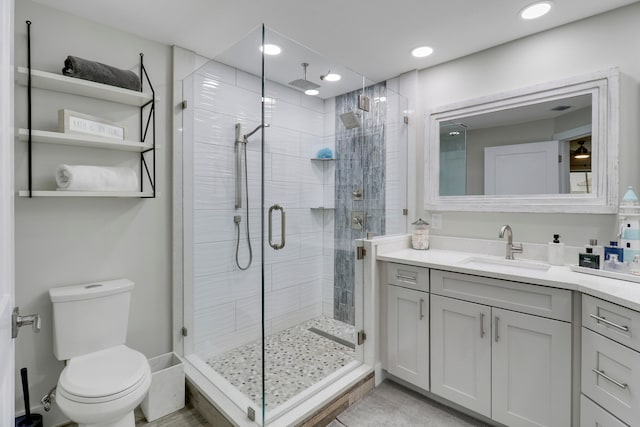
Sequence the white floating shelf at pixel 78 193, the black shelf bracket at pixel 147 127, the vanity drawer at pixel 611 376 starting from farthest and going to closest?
the black shelf bracket at pixel 147 127 < the white floating shelf at pixel 78 193 < the vanity drawer at pixel 611 376

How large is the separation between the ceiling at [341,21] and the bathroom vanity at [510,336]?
1430 millimetres

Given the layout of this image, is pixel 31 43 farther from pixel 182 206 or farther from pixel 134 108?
pixel 182 206

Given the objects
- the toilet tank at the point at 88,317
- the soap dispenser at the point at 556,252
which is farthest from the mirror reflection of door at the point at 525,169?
the toilet tank at the point at 88,317

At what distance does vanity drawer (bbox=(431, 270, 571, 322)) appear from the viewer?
5.18 ft

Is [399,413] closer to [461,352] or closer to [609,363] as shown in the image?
[461,352]

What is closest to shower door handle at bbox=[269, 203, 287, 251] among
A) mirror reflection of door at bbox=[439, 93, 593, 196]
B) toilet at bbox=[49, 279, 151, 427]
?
toilet at bbox=[49, 279, 151, 427]

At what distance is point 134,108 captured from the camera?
2.18 metres

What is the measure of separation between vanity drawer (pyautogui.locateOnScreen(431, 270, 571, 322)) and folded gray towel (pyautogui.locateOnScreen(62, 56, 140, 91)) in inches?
89.3

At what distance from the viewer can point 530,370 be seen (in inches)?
65.3

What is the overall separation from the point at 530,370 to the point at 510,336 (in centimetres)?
18

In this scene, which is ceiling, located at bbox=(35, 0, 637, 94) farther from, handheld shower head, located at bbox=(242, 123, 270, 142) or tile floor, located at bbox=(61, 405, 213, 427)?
tile floor, located at bbox=(61, 405, 213, 427)

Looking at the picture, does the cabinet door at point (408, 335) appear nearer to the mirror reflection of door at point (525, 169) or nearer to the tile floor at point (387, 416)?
the tile floor at point (387, 416)

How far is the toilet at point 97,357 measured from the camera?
146cm

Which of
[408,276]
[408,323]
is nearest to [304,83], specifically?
[408,276]
